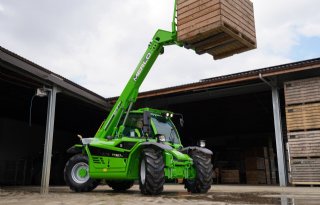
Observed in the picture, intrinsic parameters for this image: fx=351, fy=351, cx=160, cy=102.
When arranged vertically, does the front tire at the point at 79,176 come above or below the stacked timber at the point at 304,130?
below

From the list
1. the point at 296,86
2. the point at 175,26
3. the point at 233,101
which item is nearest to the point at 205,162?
the point at 175,26

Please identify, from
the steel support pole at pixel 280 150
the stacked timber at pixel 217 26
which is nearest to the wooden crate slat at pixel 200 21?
the stacked timber at pixel 217 26

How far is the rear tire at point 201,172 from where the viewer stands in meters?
8.37

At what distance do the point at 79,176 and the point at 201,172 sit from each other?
345 cm

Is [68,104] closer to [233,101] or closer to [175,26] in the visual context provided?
[233,101]

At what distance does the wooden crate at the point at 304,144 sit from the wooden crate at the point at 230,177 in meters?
6.60

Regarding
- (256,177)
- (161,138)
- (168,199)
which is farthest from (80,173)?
(256,177)

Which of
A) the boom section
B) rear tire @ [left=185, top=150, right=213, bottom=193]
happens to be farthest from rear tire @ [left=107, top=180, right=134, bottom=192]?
rear tire @ [left=185, top=150, right=213, bottom=193]

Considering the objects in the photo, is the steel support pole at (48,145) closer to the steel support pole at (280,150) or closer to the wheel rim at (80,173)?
the wheel rim at (80,173)

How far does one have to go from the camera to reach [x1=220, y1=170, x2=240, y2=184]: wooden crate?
18297 millimetres

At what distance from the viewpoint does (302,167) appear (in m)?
11.7

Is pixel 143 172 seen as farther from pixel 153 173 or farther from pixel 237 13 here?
pixel 237 13

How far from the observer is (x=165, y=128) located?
898 centimetres

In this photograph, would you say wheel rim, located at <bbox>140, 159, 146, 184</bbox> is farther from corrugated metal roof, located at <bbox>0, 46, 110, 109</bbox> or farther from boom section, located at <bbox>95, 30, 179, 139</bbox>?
corrugated metal roof, located at <bbox>0, 46, 110, 109</bbox>
